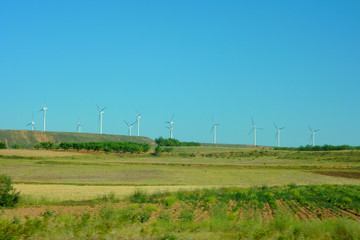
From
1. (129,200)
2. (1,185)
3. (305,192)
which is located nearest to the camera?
(1,185)

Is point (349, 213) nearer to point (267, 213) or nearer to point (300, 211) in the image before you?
point (300, 211)

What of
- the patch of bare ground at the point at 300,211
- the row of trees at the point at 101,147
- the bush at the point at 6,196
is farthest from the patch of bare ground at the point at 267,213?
the row of trees at the point at 101,147

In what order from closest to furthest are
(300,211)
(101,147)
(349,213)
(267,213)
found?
(267,213) < (349,213) < (300,211) < (101,147)

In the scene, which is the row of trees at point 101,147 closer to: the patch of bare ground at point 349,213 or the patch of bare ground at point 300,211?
the patch of bare ground at point 300,211

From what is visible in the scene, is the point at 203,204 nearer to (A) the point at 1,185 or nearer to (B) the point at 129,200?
(B) the point at 129,200

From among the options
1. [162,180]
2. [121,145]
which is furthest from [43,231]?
[121,145]

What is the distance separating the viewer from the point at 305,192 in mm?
37375

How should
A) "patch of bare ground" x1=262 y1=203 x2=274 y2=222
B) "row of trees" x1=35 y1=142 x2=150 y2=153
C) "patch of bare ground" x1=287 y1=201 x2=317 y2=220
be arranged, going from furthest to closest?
"row of trees" x1=35 y1=142 x2=150 y2=153
"patch of bare ground" x1=287 y1=201 x2=317 y2=220
"patch of bare ground" x1=262 y1=203 x2=274 y2=222

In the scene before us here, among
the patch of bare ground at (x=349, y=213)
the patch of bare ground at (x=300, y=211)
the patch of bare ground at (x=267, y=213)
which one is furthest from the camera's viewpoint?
the patch of bare ground at (x=349, y=213)

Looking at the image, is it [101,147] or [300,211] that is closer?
[300,211]

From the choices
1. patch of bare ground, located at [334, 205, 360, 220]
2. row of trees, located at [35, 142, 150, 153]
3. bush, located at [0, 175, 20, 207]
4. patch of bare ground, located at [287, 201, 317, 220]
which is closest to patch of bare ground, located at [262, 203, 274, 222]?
patch of bare ground, located at [287, 201, 317, 220]

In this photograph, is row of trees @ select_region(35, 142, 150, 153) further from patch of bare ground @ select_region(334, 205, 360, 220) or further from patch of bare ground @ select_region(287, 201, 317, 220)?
patch of bare ground @ select_region(334, 205, 360, 220)

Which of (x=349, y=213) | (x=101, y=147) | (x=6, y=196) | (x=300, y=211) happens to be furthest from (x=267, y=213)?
(x=101, y=147)

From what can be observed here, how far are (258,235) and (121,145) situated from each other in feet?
483
